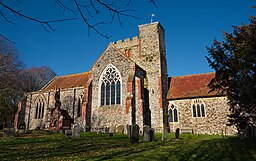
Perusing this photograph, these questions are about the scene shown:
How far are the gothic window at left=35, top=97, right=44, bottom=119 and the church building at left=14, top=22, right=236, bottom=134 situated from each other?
0.93 meters

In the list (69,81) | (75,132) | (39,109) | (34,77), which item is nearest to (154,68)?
(69,81)

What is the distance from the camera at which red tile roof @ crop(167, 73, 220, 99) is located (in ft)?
77.4

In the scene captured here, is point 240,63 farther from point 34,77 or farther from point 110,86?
point 34,77

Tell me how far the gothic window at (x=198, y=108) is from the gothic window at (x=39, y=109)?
2097 cm

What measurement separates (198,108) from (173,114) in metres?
2.89

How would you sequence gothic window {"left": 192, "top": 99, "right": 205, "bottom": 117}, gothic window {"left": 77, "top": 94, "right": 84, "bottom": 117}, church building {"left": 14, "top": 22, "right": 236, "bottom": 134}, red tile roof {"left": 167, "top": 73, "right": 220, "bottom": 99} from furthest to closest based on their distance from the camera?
gothic window {"left": 77, "top": 94, "right": 84, "bottom": 117}, red tile roof {"left": 167, "top": 73, "right": 220, "bottom": 99}, gothic window {"left": 192, "top": 99, "right": 205, "bottom": 117}, church building {"left": 14, "top": 22, "right": 236, "bottom": 134}

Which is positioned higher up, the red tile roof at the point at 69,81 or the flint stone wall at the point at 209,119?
the red tile roof at the point at 69,81

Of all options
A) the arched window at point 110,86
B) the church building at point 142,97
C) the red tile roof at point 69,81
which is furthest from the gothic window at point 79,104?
→ the arched window at point 110,86

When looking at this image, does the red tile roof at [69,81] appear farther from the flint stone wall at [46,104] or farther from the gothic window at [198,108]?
the gothic window at [198,108]

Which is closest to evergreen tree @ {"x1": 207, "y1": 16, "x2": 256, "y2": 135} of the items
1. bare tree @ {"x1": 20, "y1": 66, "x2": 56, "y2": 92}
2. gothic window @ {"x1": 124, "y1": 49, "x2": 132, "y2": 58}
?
gothic window @ {"x1": 124, "y1": 49, "x2": 132, "y2": 58}

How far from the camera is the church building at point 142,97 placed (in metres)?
21.8

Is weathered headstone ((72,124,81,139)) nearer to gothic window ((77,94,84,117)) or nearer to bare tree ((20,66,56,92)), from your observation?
gothic window ((77,94,84,117))

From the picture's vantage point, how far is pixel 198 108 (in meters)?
22.9

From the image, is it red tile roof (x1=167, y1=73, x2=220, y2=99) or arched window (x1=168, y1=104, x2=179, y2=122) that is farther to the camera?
arched window (x1=168, y1=104, x2=179, y2=122)
